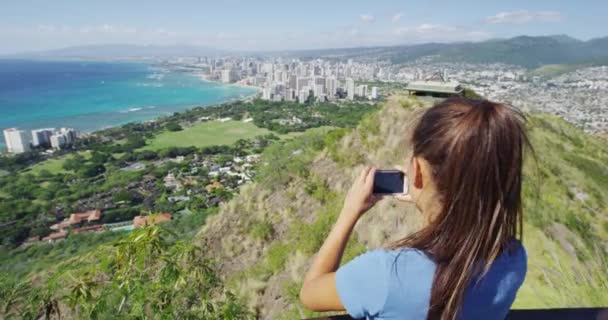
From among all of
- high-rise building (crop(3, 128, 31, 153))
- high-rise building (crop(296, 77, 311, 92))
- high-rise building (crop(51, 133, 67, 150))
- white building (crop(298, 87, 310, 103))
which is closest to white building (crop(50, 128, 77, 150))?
high-rise building (crop(51, 133, 67, 150))

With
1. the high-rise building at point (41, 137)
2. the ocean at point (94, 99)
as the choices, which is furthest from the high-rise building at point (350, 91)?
the high-rise building at point (41, 137)

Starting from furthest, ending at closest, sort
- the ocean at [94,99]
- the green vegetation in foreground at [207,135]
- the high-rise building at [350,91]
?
the high-rise building at [350,91], the ocean at [94,99], the green vegetation in foreground at [207,135]

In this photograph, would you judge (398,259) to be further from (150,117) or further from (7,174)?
(150,117)

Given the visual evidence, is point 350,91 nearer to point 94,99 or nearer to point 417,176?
point 94,99

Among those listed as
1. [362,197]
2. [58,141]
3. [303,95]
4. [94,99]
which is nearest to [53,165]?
[58,141]

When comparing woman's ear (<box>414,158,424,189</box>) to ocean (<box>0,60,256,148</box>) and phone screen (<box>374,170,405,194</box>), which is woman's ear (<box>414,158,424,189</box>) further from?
ocean (<box>0,60,256,148</box>)

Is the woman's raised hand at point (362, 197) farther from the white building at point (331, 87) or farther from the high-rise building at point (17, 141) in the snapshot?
the white building at point (331, 87)
